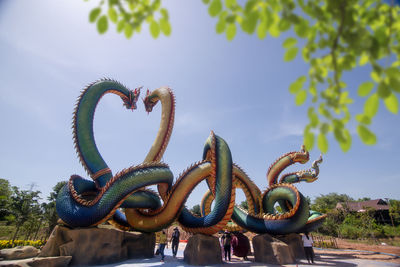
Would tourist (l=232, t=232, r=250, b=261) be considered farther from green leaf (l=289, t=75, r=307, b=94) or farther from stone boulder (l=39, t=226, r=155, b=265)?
green leaf (l=289, t=75, r=307, b=94)

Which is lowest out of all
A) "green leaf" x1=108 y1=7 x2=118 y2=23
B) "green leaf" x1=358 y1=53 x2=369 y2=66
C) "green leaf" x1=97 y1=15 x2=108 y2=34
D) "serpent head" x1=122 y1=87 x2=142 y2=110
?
"green leaf" x1=358 y1=53 x2=369 y2=66

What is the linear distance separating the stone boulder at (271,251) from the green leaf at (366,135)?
7364 mm

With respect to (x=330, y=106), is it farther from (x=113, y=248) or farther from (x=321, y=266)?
(x=113, y=248)

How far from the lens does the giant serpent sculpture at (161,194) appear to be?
729cm

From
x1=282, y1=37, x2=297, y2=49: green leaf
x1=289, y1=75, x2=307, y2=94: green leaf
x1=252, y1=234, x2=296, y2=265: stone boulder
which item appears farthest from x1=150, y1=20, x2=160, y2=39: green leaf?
x1=252, y1=234, x2=296, y2=265: stone boulder

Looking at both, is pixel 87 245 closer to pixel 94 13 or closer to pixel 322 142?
pixel 94 13

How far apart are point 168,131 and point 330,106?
964 centimetres

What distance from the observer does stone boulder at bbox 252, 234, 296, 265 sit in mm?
7203

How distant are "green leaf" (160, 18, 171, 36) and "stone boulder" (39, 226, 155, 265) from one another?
315 inches

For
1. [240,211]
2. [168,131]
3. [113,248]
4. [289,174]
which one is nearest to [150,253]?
[113,248]

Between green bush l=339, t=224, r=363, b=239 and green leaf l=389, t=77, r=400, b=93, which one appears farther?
green bush l=339, t=224, r=363, b=239

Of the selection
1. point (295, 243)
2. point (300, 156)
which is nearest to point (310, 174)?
point (300, 156)

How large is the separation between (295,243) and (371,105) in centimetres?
1002

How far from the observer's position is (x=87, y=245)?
23.5ft
